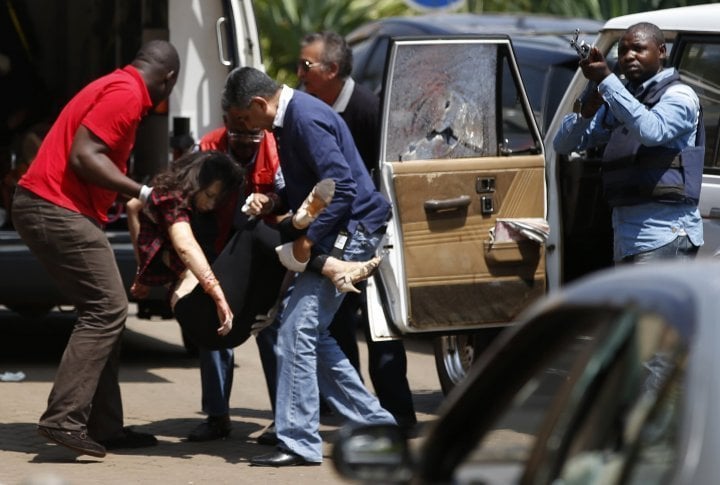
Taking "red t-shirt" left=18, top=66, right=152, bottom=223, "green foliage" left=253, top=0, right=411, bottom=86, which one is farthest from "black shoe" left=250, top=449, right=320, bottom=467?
"green foliage" left=253, top=0, right=411, bottom=86

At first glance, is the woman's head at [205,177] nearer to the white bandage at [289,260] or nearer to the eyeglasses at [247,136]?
the eyeglasses at [247,136]

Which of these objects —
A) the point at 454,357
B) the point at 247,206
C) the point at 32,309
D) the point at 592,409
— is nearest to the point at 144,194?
the point at 247,206

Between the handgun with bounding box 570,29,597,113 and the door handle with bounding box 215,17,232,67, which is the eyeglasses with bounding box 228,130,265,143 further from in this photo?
the door handle with bounding box 215,17,232,67

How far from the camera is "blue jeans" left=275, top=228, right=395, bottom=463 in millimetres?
6445

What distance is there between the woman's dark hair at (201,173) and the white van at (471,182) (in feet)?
2.18

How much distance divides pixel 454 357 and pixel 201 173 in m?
1.72

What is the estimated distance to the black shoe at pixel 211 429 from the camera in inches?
284

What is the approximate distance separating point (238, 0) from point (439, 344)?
2546mm

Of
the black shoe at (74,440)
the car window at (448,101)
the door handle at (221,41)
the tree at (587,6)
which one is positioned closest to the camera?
the black shoe at (74,440)

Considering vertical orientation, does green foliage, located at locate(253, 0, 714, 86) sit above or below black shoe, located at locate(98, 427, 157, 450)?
above

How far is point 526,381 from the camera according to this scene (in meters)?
3.11

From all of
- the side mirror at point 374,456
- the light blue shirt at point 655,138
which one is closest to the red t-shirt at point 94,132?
the light blue shirt at point 655,138

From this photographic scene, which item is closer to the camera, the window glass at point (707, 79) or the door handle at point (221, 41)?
the window glass at point (707, 79)

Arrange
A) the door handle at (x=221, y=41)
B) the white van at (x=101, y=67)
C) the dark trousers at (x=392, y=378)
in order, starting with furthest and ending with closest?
the door handle at (x=221, y=41), the white van at (x=101, y=67), the dark trousers at (x=392, y=378)
